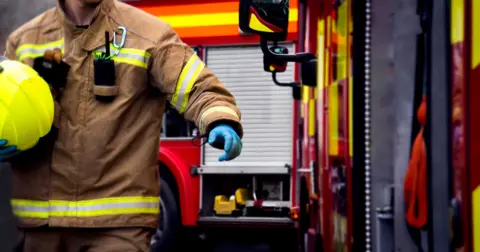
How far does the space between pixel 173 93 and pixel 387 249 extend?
36.5 inches

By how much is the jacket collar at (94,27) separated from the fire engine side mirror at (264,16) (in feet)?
1.79

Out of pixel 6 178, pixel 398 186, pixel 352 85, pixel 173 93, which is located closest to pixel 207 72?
pixel 173 93

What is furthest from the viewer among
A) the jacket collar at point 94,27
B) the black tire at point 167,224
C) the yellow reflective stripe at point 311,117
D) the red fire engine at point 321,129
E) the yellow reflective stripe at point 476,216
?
the black tire at point 167,224

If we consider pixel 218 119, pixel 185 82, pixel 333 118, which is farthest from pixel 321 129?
pixel 218 119

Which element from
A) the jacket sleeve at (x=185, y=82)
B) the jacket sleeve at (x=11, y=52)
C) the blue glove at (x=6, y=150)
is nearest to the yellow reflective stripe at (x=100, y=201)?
the blue glove at (x=6, y=150)

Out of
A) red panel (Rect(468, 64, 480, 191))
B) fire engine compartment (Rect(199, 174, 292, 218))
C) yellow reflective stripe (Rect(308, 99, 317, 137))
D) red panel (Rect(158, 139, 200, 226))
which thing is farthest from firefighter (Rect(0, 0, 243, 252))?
red panel (Rect(158, 139, 200, 226))

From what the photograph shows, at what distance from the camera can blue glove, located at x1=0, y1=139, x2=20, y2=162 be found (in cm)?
281

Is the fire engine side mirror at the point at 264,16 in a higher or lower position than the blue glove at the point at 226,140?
higher

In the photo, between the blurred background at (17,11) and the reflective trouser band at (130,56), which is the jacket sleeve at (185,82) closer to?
the reflective trouser band at (130,56)

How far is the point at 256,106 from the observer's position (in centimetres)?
825

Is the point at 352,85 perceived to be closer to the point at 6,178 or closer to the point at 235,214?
the point at 6,178

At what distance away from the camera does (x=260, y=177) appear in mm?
7871

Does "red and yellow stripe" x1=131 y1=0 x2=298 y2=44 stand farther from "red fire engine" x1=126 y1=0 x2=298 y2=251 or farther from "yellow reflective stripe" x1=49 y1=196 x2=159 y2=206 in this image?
"yellow reflective stripe" x1=49 y1=196 x2=159 y2=206

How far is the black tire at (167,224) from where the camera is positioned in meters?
7.86
